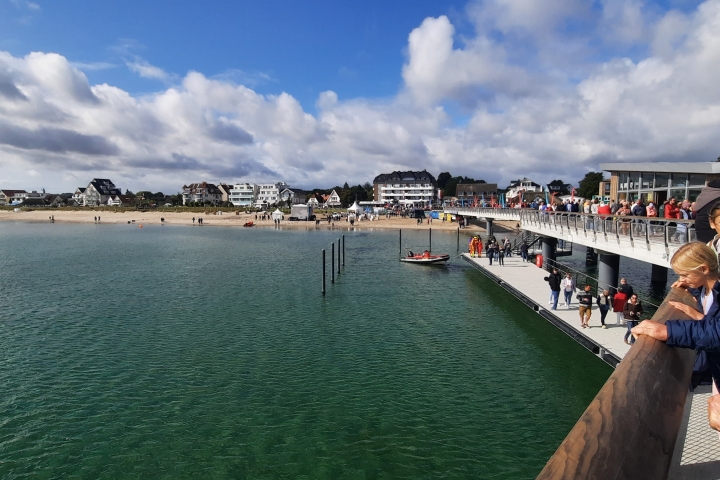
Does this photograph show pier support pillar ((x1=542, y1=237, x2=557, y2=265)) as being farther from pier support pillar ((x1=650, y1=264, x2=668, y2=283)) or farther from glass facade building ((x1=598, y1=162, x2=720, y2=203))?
glass facade building ((x1=598, y1=162, x2=720, y2=203))

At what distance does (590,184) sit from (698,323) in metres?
139

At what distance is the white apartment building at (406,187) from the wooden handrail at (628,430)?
535 feet

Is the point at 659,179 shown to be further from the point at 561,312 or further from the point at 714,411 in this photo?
the point at 714,411

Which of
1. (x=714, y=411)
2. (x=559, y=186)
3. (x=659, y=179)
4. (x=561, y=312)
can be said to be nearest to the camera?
(x=714, y=411)

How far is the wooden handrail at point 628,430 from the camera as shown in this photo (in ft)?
5.65

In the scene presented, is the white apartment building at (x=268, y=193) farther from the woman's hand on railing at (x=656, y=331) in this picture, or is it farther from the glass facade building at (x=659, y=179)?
the woman's hand on railing at (x=656, y=331)

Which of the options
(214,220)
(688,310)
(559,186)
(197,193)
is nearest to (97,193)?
(197,193)

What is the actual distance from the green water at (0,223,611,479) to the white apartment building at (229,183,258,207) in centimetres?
16156

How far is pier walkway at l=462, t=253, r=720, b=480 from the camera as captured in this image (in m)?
3.23

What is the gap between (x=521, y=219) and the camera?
4275cm

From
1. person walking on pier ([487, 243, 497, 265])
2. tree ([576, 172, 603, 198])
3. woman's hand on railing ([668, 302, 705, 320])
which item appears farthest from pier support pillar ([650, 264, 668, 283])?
tree ([576, 172, 603, 198])

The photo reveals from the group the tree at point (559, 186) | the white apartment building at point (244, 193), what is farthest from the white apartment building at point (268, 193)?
the tree at point (559, 186)

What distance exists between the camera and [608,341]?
18.1 metres

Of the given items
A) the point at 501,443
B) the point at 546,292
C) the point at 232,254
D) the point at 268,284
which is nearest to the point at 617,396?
A: the point at 501,443
